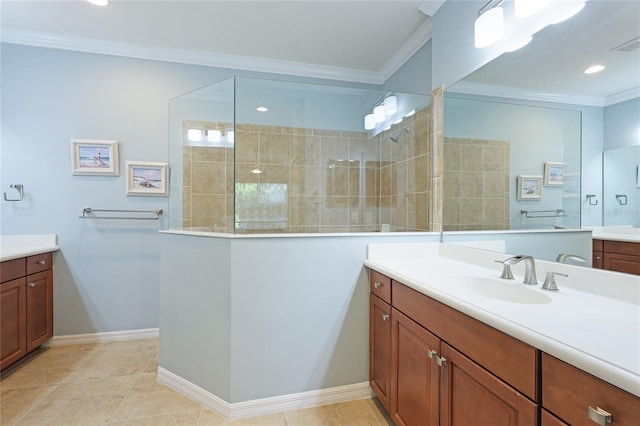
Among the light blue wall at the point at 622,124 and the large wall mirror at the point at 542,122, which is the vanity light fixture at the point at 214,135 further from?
the light blue wall at the point at 622,124

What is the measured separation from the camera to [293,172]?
8.89ft

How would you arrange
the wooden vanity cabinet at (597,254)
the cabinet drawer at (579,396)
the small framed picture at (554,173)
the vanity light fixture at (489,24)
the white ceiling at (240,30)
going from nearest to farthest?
the cabinet drawer at (579,396)
the wooden vanity cabinet at (597,254)
the small framed picture at (554,173)
the vanity light fixture at (489,24)
the white ceiling at (240,30)

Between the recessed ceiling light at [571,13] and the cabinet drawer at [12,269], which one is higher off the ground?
the recessed ceiling light at [571,13]

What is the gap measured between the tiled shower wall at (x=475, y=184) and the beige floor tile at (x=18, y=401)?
9.40 feet

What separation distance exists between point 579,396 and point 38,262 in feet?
11.0

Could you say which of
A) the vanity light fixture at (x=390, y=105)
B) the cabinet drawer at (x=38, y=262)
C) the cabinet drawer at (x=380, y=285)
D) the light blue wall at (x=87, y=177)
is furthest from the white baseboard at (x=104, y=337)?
the vanity light fixture at (x=390, y=105)

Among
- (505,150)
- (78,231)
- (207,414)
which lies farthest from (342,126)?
(78,231)

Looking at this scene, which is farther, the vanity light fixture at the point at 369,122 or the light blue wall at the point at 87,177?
the vanity light fixture at the point at 369,122

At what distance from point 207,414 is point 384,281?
4.31 ft

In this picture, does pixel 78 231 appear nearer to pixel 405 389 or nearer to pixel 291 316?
pixel 291 316

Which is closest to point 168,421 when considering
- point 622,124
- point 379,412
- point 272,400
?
point 272,400

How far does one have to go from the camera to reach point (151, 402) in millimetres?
1816

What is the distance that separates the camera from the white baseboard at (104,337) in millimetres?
2577

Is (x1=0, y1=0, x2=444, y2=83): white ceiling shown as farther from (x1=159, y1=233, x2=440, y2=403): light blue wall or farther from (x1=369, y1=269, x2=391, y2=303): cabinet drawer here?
(x1=369, y1=269, x2=391, y2=303): cabinet drawer
